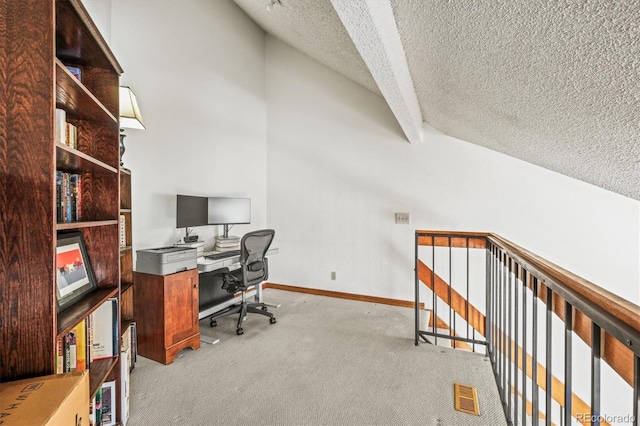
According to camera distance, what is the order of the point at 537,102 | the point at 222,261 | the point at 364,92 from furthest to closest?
1. the point at 364,92
2. the point at 222,261
3. the point at 537,102

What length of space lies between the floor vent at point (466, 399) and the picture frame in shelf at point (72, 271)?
219 centimetres

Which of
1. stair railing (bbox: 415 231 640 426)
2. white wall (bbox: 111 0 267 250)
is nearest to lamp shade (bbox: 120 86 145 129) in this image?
white wall (bbox: 111 0 267 250)

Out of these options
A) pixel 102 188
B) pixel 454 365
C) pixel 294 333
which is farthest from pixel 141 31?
pixel 454 365

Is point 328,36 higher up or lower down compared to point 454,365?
higher up

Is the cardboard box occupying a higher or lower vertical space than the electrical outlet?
lower

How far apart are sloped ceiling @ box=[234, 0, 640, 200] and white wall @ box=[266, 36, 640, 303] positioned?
61 centimetres

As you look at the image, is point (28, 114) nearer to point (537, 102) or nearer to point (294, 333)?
point (537, 102)

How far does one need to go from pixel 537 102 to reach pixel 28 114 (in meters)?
2.22

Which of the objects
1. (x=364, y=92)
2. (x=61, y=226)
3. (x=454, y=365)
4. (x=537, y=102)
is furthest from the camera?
(x=364, y=92)

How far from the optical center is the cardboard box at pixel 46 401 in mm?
786

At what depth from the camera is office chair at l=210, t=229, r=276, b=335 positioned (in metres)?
2.88

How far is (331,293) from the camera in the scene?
4008 mm

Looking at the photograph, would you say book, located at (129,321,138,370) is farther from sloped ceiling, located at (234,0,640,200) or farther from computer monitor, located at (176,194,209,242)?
sloped ceiling, located at (234,0,640,200)

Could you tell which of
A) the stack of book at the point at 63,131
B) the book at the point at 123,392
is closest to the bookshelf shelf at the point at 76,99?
the stack of book at the point at 63,131
